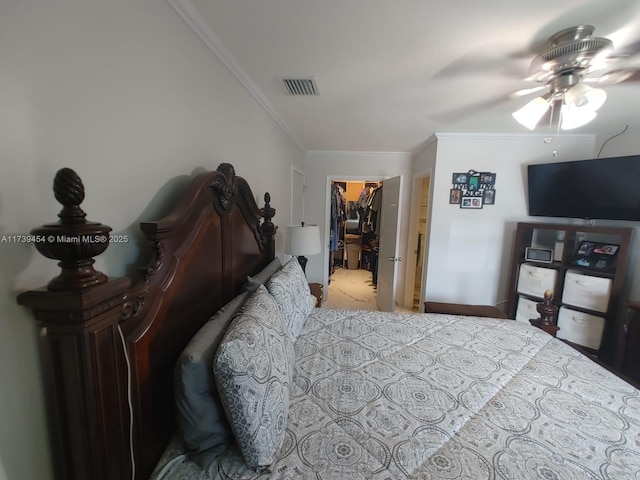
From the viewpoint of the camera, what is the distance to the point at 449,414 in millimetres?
1015

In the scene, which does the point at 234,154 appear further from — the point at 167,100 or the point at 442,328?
the point at 442,328

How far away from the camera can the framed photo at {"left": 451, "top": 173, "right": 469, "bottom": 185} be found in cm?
287

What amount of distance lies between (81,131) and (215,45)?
3.05 ft

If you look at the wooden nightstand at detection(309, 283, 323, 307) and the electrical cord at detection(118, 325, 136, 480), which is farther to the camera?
the wooden nightstand at detection(309, 283, 323, 307)

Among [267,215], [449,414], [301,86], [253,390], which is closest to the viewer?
[253,390]

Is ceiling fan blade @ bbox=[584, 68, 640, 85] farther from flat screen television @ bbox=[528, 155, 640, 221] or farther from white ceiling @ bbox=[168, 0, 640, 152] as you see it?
flat screen television @ bbox=[528, 155, 640, 221]

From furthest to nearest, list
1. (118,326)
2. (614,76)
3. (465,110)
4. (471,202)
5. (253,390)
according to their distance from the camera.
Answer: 1. (471,202)
2. (465,110)
3. (614,76)
4. (253,390)
5. (118,326)

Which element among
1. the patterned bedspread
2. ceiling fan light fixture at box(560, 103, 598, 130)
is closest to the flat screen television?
ceiling fan light fixture at box(560, 103, 598, 130)

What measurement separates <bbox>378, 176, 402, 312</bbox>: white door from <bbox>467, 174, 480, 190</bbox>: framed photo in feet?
2.47

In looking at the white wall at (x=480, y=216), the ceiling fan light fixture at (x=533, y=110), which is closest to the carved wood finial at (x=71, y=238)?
the ceiling fan light fixture at (x=533, y=110)

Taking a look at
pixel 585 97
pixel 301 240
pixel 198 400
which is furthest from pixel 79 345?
pixel 585 97

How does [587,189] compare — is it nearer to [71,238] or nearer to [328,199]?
[328,199]

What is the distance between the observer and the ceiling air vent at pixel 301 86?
5.51 ft

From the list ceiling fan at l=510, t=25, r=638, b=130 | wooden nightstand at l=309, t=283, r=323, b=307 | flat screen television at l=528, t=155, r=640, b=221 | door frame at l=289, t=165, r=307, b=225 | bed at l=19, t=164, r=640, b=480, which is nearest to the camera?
bed at l=19, t=164, r=640, b=480
